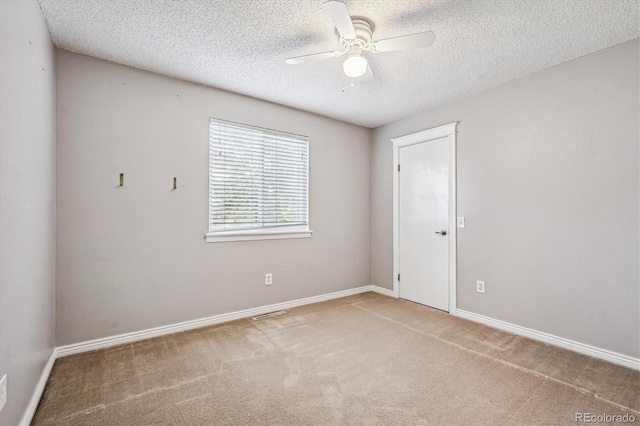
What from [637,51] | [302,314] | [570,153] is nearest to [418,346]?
[302,314]

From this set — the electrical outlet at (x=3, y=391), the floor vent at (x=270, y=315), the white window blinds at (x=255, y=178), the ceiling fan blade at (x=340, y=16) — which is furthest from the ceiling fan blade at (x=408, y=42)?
the floor vent at (x=270, y=315)

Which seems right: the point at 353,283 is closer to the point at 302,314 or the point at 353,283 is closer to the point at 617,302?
the point at 302,314

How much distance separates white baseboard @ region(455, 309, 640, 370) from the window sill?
6.75 ft

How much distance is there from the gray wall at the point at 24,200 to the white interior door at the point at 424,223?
3.62 metres

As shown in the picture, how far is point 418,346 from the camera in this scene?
8.46 ft

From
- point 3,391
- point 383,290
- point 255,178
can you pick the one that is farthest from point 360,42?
point 383,290

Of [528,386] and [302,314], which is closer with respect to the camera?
[528,386]

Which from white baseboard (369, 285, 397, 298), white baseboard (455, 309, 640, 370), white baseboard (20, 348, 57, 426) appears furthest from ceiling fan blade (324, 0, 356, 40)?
white baseboard (369, 285, 397, 298)

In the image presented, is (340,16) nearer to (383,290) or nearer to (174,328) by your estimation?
(174,328)

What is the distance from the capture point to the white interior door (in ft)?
11.6

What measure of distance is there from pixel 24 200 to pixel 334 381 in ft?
7.07

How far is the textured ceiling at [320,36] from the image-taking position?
1903mm

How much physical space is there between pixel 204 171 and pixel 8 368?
2046 millimetres

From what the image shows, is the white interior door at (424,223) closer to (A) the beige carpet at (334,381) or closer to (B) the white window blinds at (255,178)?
(A) the beige carpet at (334,381)
